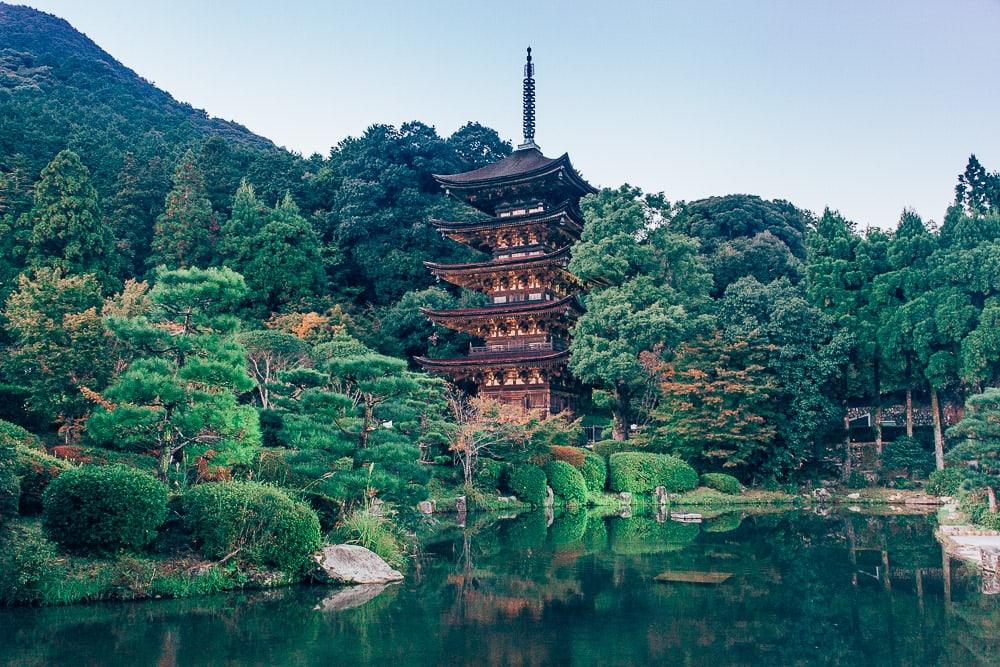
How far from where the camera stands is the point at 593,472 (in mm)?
27359

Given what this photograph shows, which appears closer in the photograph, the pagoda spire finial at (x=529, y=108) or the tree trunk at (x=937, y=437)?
the tree trunk at (x=937, y=437)

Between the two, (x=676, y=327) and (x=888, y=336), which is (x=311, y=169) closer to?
(x=676, y=327)

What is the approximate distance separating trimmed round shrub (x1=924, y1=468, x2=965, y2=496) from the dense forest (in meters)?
0.12

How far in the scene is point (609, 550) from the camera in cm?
1552

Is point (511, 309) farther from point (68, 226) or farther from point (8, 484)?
point (8, 484)

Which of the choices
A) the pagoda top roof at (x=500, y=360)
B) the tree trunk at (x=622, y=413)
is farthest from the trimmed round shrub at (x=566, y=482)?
the pagoda top roof at (x=500, y=360)

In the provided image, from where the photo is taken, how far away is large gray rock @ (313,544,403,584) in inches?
461

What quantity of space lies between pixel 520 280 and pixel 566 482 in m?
11.9

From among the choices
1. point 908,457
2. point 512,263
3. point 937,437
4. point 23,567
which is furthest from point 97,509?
point 908,457

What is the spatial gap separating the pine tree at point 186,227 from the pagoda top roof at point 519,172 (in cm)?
1223

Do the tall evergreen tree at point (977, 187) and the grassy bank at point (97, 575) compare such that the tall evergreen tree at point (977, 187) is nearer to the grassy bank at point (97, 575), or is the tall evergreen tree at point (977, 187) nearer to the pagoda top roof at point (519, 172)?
the pagoda top roof at point (519, 172)

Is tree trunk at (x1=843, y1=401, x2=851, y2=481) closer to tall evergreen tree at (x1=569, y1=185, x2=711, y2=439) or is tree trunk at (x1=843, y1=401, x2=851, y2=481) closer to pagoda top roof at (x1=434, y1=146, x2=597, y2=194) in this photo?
tall evergreen tree at (x1=569, y1=185, x2=711, y2=439)

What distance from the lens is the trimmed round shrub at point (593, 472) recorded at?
2730 cm

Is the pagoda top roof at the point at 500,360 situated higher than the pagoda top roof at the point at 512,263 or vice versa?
the pagoda top roof at the point at 512,263
